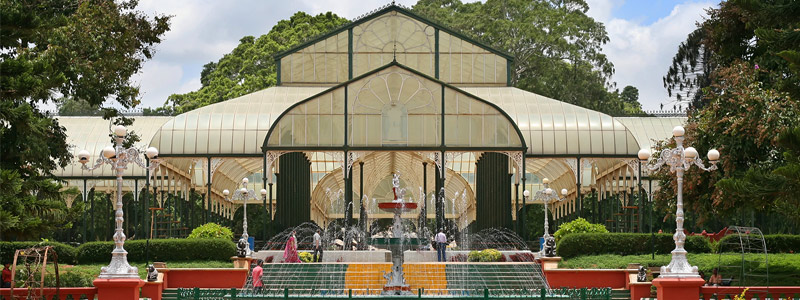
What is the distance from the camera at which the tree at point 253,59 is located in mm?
66188

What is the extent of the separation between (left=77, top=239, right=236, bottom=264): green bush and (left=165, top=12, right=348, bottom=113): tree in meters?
29.8

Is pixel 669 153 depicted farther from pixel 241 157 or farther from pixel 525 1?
pixel 525 1

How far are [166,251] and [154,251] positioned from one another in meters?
0.36

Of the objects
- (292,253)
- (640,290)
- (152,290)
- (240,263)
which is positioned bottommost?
(152,290)

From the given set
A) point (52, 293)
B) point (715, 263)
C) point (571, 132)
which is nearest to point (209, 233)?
point (571, 132)

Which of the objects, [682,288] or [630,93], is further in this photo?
[630,93]

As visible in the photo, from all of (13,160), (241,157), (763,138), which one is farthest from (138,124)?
(763,138)

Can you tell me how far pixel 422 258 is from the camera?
3794 cm

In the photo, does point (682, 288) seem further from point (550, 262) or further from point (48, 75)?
point (48, 75)

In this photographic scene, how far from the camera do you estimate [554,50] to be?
70.2 metres

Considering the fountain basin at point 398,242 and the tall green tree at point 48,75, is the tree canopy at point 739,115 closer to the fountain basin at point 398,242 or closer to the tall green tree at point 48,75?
the fountain basin at point 398,242

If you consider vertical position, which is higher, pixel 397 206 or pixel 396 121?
pixel 396 121

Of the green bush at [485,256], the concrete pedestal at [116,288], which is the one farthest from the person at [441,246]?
the concrete pedestal at [116,288]

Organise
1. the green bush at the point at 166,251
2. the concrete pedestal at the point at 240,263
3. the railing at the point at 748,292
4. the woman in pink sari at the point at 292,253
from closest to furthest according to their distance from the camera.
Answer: the railing at the point at 748,292
the concrete pedestal at the point at 240,263
the woman in pink sari at the point at 292,253
the green bush at the point at 166,251
